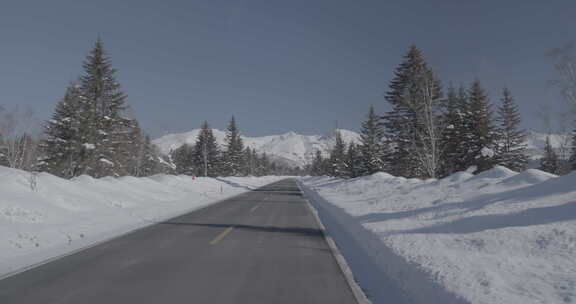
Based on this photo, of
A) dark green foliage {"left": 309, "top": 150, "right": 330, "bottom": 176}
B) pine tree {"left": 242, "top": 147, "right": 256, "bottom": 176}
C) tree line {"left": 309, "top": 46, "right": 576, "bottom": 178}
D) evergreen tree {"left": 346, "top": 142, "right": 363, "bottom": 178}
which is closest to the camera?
tree line {"left": 309, "top": 46, "right": 576, "bottom": 178}

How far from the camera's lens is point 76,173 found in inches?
1153

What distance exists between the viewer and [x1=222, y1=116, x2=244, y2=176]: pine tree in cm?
6346

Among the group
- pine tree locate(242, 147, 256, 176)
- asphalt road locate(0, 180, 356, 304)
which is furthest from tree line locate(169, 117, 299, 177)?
asphalt road locate(0, 180, 356, 304)

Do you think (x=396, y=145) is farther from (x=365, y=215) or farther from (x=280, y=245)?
(x=280, y=245)

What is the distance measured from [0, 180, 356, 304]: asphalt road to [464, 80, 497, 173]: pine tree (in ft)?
85.7

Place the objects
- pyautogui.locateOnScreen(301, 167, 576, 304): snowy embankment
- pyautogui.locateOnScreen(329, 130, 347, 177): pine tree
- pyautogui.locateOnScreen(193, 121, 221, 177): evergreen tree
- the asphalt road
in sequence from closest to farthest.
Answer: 1. pyautogui.locateOnScreen(301, 167, 576, 304): snowy embankment
2. the asphalt road
3. pyautogui.locateOnScreen(193, 121, 221, 177): evergreen tree
4. pyautogui.locateOnScreen(329, 130, 347, 177): pine tree

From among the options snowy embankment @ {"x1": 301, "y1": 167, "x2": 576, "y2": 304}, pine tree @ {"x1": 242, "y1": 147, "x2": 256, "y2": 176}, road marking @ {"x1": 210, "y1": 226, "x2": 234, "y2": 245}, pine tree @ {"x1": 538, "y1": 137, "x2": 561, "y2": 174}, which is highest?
pine tree @ {"x1": 242, "y1": 147, "x2": 256, "y2": 176}

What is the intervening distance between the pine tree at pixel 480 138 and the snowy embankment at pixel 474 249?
21.2m

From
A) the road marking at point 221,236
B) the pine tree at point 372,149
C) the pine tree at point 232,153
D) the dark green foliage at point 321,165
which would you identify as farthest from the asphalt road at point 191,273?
the dark green foliage at point 321,165

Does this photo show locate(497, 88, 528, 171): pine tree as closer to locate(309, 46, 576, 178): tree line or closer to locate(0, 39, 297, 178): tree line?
locate(309, 46, 576, 178): tree line

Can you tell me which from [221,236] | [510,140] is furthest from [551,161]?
[221,236]

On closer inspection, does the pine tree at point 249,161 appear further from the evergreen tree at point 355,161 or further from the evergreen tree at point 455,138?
the evergreen tree at point 455,138

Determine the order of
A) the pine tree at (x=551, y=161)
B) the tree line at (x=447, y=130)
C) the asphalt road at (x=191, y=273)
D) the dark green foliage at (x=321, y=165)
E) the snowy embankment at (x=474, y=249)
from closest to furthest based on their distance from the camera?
the snowy embankment at (x=474, y=249), the asphalt road at (x=191, y=273), the tree line at (x=447, y=130), the pine tree at (x=551, y=161), the dark green foliage at (x=321, y=165)

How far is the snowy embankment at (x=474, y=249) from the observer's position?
157 inches
